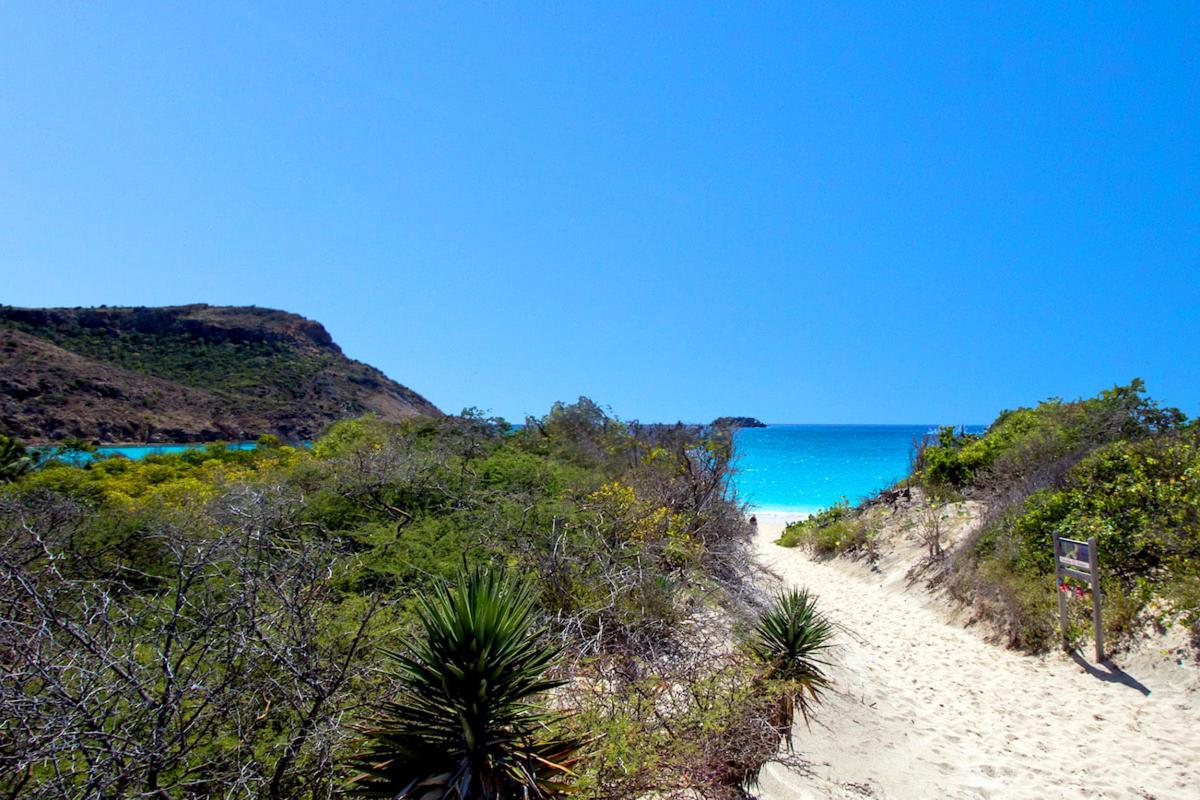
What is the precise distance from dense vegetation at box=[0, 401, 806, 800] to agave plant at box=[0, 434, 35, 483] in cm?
247

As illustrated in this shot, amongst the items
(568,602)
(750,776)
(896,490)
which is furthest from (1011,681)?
(896,490)

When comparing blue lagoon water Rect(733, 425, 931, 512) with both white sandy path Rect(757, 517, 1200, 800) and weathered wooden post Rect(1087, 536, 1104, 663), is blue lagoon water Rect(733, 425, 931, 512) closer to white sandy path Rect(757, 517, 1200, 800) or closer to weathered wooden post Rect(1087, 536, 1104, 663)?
white sandy path Rect(757, 517, 1200, 800)

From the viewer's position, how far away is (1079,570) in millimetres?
9023

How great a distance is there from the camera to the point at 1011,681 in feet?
28.9

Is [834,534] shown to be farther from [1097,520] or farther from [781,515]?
[781,515]

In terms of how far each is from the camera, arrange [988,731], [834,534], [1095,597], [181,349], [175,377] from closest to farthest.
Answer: [988,731] → [1095,597] → [834,534] → [175,377] → [181,349]

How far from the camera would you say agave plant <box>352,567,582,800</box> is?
12.0 feet

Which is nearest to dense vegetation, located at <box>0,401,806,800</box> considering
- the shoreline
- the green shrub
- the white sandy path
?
the white sandy path

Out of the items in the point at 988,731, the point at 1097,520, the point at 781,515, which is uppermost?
the point at 781,515

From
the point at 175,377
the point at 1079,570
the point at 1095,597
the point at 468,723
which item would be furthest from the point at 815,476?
the point at 468,723

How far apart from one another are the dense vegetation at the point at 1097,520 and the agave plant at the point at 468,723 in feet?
28.7

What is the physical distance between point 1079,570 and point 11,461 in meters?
20.6

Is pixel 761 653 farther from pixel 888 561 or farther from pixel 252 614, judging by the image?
pixel 888 561

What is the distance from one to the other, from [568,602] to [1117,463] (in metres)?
10.3
